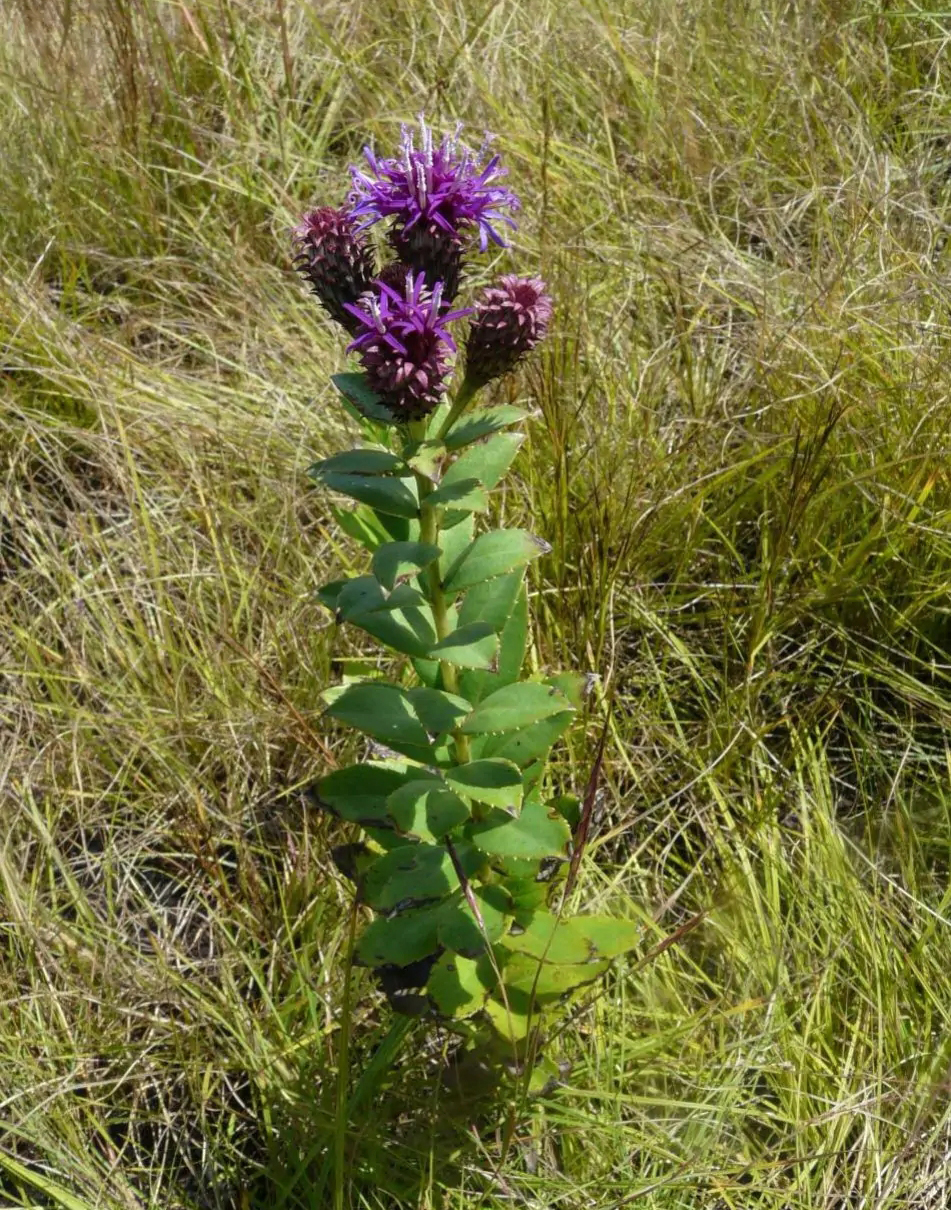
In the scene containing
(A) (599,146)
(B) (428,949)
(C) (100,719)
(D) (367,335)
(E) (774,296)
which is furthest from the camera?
(A) (599,146)

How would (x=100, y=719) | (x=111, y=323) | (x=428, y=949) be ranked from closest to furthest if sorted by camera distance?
(x=428, y=949)
(x=100, y=719)
(x=111, y=323)

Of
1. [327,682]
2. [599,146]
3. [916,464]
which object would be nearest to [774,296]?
[916,464]

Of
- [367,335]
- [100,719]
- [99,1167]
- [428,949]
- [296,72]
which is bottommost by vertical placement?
[99,1167]

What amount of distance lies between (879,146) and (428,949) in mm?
2464

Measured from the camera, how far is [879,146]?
3072mm

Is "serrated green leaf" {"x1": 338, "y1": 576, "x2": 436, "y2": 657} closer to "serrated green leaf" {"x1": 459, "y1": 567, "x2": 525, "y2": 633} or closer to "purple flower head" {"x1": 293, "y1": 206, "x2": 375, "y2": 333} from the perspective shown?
"serrated green leaf" {"x1": 459, "y1": 567, "x2": 525, "y2": 633}

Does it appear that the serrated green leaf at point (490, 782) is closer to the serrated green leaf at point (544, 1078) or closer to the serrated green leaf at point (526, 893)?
the serrated green leaf at point (526, 893)

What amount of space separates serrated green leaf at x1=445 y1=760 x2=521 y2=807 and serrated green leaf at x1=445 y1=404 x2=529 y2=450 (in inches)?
16.2

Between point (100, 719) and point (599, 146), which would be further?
point (599, 146)

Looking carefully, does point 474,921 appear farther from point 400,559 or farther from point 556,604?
point 556,604

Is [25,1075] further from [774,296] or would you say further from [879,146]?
[879,146]

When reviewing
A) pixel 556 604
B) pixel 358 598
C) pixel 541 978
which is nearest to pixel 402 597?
pixel 358 598

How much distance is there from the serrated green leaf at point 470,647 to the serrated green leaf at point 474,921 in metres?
0.35

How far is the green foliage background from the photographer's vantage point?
72.0 inches
